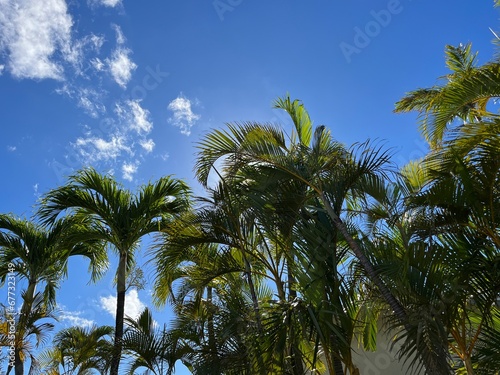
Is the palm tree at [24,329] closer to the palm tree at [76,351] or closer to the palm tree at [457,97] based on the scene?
the palm tree at [76,351]

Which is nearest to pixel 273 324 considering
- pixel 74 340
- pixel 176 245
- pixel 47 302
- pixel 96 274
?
pixel 176 245

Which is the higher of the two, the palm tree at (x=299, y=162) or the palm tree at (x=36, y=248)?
the palm tree at (x=36, y=248)

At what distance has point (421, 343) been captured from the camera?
124 inches

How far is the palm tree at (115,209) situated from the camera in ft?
22.7

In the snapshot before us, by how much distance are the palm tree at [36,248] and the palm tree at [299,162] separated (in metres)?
3.54

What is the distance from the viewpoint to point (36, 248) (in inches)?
303

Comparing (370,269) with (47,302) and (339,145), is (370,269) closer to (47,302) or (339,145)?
(339,145)

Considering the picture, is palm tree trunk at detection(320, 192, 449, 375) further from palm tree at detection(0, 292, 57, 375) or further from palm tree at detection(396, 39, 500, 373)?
palm tree at detection(0, 292, 57, 375)

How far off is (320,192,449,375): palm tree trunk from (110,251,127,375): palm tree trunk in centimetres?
389

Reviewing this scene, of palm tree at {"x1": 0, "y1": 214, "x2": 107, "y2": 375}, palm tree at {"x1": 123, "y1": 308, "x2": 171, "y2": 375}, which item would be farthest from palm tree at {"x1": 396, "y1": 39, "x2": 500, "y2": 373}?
palm tree at {"x1": 0, "y1": 214, "x2": 107, "y2": 375}

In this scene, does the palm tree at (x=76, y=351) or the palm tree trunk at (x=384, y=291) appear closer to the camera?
the palm tree trunk at (x=384, y=291)

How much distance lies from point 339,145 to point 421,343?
7.84 feet

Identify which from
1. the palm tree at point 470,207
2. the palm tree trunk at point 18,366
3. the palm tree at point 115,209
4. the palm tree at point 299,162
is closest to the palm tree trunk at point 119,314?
the palm tree at point 115,209

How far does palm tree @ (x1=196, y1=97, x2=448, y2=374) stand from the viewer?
4270mm
